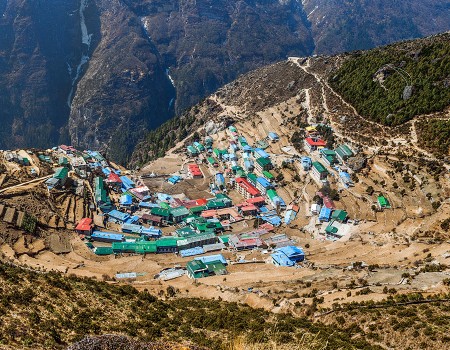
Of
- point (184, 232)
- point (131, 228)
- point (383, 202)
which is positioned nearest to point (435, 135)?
point (383, 202)

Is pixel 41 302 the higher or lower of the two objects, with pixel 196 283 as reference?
higher

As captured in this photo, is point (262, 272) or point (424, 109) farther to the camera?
point (424, 109)

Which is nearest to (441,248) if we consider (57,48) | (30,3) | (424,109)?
(424,109)

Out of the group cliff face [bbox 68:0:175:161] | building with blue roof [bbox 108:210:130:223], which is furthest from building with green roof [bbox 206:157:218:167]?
cliff face [bbox 68:0:175:161]

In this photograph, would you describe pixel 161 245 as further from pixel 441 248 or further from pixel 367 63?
pixel 367 63

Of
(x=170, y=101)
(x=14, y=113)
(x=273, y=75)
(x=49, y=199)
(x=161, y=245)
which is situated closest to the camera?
(x=161, y=245)

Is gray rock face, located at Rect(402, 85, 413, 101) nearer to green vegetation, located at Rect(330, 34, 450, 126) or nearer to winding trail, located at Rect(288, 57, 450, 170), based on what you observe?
green vegetation, located at Rect(330, 34, 450, 126)
